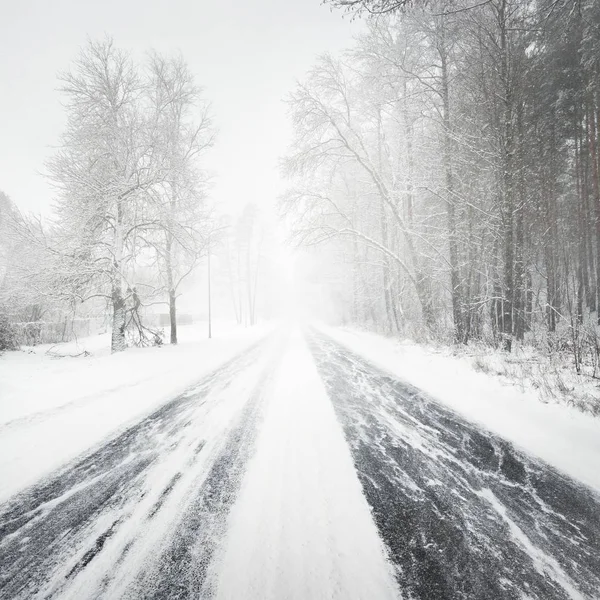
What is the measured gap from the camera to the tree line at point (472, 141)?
7199 millimetres

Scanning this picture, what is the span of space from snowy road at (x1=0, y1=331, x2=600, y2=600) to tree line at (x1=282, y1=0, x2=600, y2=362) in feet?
16.8

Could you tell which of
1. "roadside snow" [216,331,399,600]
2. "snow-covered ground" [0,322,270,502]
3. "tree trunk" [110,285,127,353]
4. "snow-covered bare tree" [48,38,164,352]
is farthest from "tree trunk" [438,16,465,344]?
"tree trunk" [110,285,127,353]

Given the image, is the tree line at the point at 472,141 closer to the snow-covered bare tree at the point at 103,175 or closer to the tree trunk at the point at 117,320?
the snow-covered bare tree at the point at 103,175

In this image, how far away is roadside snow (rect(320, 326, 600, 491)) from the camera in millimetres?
2691

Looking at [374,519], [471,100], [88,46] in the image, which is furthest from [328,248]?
[374,519]

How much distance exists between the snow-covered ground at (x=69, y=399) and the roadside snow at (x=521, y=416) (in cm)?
467

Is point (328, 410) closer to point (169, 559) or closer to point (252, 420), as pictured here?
point (252, 420)

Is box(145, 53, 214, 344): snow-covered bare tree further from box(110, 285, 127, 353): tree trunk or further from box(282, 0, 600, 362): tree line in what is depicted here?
box(282, 0, 600, 362): tree line

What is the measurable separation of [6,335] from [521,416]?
48.2 feet

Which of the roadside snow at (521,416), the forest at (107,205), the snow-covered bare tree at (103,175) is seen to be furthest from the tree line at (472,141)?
the snow-covered bare tree at (103,175)

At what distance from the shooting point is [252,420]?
12.3 feet

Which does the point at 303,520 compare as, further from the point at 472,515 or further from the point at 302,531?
the point at 472,515

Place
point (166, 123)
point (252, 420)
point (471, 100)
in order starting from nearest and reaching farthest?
point (252, 420)
point (471, 100)
point (166, 123)

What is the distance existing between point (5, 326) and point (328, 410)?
12.4 metres
